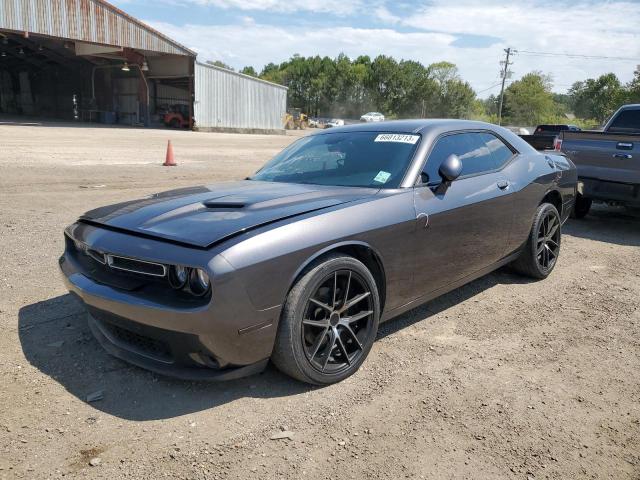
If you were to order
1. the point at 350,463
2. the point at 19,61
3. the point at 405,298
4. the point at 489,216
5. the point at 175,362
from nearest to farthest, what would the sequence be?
the point at 350,463 < the point at 175,362 < the point at 405,298 < the point at 489,216 < the point at 19,61

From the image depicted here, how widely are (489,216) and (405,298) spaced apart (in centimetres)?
116

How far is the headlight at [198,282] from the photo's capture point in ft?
8.19

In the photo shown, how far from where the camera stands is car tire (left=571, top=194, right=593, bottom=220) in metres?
8.07

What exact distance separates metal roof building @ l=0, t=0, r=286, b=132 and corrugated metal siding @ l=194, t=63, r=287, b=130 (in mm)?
69

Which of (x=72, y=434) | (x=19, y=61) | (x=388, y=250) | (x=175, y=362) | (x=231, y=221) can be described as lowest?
(x=72, y=434)

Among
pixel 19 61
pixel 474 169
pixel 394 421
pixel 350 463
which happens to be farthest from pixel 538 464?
pixel 19 61

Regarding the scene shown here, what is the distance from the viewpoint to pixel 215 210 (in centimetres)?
300

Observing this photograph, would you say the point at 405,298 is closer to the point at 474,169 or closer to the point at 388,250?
the point at 388,250

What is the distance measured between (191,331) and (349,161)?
187 cm

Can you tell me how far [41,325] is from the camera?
3.60 m

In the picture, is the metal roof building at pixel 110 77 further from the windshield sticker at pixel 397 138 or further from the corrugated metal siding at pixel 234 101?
the windshield sticker at pixel 397 138

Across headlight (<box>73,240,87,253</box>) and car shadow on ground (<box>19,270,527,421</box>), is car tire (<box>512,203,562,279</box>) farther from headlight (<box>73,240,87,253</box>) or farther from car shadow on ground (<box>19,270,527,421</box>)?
headlight (<box>73,240,87,253</box>)

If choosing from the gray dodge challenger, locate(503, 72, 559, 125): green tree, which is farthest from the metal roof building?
locate(503, 72, 559, 125): green tree

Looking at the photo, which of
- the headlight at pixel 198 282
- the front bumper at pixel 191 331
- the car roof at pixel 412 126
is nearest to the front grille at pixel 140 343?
the front bumper at pixel 191 331
